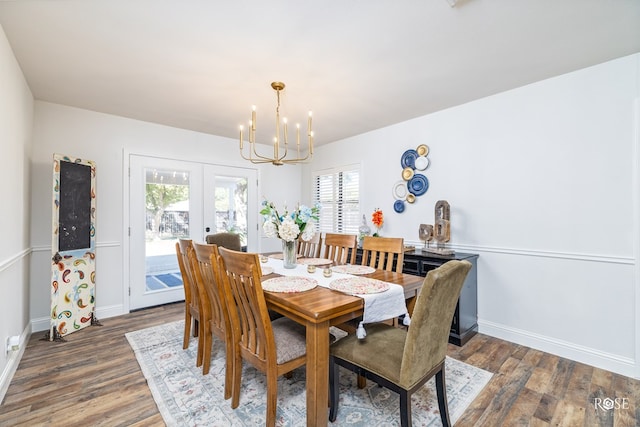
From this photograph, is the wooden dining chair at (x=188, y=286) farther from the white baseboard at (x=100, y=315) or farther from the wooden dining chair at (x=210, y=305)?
the white baseboard at (x=100, y=315)

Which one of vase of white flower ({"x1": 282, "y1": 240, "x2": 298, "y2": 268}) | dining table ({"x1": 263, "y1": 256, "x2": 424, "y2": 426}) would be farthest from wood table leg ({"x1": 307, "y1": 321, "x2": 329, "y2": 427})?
vase of white flower ({"x1": 282, "y1": 240, "x2": 298, "y2": 268})

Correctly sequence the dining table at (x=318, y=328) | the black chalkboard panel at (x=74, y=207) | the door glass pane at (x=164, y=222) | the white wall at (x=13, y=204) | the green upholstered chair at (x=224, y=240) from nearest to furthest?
the dining table at (x=318, y=328) → the white wall at (x=13, y=204) → the black chalkboard panel at (x=74, y=207) → the green upholstered chair at (x=224, y=240) → the door glass pane at (x=164, y=222)

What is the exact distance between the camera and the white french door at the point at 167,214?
3.63 m

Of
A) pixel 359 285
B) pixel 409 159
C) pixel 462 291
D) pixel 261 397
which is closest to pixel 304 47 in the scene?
pixel 359 285

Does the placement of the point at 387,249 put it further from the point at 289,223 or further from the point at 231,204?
the point at 231,204

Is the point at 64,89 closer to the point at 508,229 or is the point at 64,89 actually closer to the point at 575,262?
the point at 508,229

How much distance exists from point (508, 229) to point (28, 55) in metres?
4.42

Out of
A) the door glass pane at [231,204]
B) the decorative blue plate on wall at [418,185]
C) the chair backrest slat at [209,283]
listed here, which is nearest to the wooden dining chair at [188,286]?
the chair backrest slat at [209,283]

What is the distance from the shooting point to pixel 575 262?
8.02 ft

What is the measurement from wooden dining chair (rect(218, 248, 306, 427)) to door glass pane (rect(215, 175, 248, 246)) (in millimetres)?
2734

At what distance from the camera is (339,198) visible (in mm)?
4617

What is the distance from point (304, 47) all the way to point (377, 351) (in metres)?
2.07

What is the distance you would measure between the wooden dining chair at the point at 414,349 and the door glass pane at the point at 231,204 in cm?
316

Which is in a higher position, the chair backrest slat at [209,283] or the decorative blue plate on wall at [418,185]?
the decorative blue plate on wall at [418,185]
